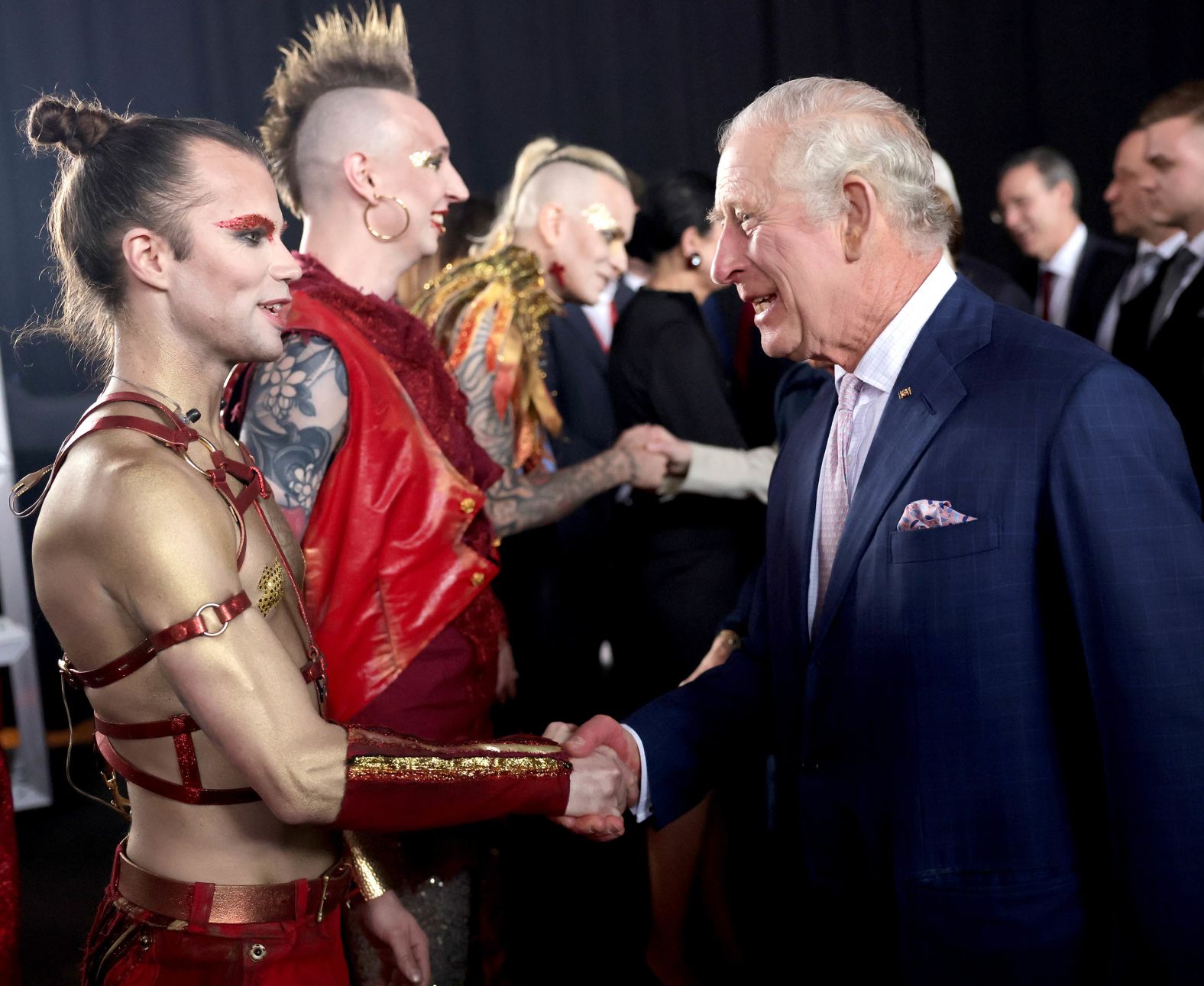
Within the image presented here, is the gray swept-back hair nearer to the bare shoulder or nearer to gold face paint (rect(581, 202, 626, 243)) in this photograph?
the bare shoulder

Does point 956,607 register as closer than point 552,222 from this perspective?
Yes

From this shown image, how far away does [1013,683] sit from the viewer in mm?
1214

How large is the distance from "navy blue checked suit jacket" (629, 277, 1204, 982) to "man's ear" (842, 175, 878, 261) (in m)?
0.13

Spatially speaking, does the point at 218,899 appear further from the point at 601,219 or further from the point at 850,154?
the point at 601,219

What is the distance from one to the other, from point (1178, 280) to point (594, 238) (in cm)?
190

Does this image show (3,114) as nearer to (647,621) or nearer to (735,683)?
(647,621)

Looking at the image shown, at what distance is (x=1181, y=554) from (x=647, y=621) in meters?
1.82

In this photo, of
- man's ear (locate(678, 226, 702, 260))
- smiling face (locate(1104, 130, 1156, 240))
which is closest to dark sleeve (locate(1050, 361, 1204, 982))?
man's ear (locate(678, 226, 702, 260))

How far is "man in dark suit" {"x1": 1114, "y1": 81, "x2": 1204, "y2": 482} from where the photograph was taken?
315 centimetres

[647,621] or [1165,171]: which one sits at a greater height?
[1165,171]

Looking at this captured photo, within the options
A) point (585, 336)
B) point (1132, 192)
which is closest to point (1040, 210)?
point (1132, 192)

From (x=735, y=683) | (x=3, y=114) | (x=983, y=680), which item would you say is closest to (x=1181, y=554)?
(x=983, y=680)

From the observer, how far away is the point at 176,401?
4.37 feet

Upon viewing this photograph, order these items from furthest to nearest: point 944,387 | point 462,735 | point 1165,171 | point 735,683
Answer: point 1165,171 → point 462,735 → point 735,683 → point 944,387
